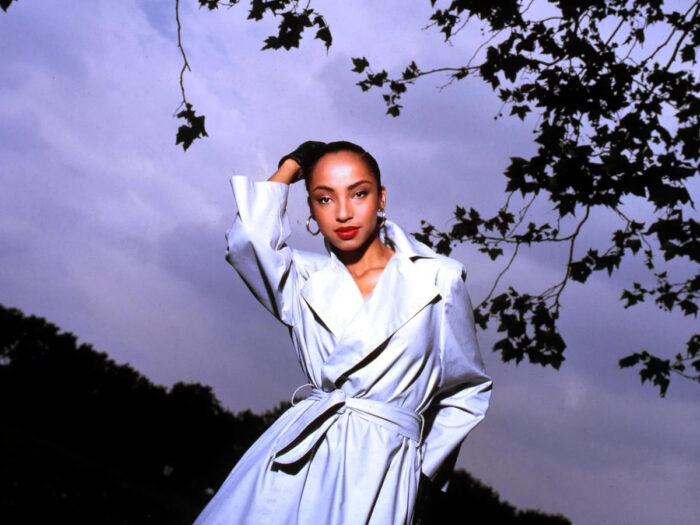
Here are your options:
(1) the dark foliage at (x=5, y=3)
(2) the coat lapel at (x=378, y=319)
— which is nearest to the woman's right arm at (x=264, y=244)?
(2) the coat lapel at (x=378, y=319)

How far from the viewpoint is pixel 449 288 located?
263 centimetres

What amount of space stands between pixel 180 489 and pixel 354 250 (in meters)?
64.1

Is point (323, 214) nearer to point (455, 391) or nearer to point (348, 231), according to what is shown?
point (348, 231)

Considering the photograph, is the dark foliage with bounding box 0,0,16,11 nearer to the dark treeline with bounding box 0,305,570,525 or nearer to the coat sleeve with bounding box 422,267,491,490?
the coat sleeve with bounding box 422,267,491,490

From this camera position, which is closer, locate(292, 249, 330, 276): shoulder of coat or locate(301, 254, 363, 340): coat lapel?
locate(301, 254, 363, 340): coat lapel

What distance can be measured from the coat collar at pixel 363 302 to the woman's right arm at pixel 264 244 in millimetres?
110

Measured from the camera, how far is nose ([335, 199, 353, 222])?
2662 mm

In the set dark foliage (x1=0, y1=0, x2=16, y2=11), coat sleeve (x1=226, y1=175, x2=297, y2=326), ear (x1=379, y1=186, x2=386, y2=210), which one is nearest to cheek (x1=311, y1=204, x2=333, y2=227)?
coat sleeve (x1=226, y1=175, x2=297, y2=326)

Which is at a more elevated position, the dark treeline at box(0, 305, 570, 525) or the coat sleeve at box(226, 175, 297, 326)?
the dark treeline at box(0, 305, 570, 525)

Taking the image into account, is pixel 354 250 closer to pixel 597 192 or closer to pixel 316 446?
pixel 316 446

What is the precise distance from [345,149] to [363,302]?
62cm

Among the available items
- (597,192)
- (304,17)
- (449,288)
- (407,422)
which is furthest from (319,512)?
(304,17)

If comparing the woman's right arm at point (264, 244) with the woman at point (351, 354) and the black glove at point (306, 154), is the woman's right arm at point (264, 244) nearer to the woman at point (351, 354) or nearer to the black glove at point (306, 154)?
the woman at point (351, 354)

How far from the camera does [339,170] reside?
106 inches
